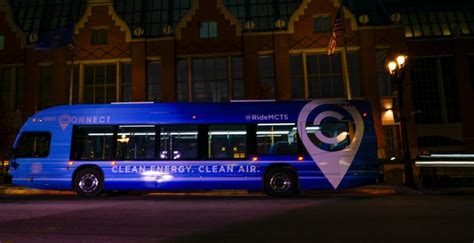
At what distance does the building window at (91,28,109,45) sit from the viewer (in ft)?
94.5

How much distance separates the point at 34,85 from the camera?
28.8 m

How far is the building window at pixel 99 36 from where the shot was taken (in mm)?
28806

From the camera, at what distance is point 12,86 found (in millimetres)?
29234

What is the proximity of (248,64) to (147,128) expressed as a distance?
14223 mm

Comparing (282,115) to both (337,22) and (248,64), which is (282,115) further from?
(248,64)

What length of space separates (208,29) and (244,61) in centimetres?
359

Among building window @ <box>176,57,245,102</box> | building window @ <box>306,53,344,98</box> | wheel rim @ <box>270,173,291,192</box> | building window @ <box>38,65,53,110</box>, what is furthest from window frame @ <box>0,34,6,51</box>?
wheel rim @ <box>270,173,291,192</box>

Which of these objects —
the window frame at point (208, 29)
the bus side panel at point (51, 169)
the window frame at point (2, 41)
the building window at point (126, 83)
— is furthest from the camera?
the window frame at point (2, 41)

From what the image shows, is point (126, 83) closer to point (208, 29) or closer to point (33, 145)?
point (208, 29)

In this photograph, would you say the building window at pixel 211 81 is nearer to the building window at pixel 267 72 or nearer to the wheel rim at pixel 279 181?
the building window at pixel 267 72

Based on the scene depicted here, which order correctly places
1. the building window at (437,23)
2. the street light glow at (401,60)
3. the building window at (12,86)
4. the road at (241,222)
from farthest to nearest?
the building window at (437,23), the building window at (12,86), the street light glow at (401,60), the road at (241,222)

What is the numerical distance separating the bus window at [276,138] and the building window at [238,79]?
45.0 ft

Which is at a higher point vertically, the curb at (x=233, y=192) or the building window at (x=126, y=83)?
the building window at (x=126, y=83)

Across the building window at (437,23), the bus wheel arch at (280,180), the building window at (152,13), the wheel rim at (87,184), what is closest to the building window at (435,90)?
the building window at (437,23)
